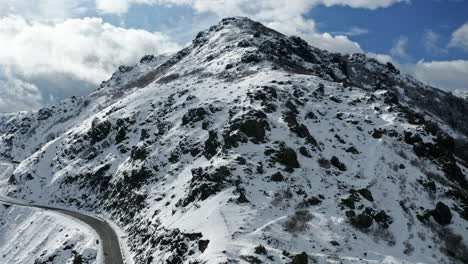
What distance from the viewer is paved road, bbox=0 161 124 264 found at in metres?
40.4

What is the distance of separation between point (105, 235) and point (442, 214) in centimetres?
4053

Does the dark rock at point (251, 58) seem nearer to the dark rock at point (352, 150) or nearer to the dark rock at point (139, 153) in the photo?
the dark rock at point (139, 153)

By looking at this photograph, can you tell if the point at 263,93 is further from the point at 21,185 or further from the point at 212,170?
the point at 21,185

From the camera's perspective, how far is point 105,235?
46750 millimetres

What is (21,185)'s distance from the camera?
243 ft

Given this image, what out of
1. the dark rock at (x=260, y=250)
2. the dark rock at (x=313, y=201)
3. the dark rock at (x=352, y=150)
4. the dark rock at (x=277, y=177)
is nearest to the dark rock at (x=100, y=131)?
the dark rock at (x=277, y=177)

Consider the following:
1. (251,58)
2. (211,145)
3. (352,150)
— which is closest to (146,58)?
(251,58)

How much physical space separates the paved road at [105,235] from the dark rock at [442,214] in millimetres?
33958

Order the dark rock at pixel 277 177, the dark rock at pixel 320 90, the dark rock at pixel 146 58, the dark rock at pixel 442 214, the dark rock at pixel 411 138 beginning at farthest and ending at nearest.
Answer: the dark rock at pixel 146 58 → the dark rock at pixel 320 90 → the dark rock at pixel 411 138 → the dark rock at pixel 277 177 → the dark rock at pixel 442 214

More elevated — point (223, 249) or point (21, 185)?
point (21, 185)

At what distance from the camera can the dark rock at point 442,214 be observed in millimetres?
34938

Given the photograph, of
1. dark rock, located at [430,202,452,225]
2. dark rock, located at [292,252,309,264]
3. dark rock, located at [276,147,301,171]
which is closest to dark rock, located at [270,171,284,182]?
dark rock, located at [276,147,301,171]

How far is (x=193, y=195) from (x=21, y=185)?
172ft

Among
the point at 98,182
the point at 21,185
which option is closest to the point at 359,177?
the point at 98,182
